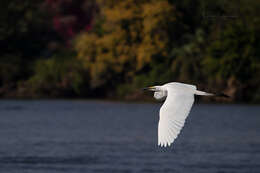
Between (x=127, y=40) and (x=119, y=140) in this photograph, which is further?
(x=127, y=40)

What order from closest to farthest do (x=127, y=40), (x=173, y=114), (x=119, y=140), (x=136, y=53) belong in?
(x=173, y=114), (x=119, y=140), (x=136, y=53), (x=127, y=40)

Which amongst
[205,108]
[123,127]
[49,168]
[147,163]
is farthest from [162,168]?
[205,108]

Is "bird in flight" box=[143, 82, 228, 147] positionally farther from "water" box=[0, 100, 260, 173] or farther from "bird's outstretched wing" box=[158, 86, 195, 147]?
"water" box=[0, 100, 260, 173]

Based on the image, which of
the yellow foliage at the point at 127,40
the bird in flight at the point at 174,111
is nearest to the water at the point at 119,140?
the yellow foliage at the point at 127,40

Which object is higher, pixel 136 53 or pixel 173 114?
pixel 173 114

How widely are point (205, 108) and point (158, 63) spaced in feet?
14.3

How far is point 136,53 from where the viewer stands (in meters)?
41.9

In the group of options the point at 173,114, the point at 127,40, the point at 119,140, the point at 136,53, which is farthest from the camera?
the point at 127,40

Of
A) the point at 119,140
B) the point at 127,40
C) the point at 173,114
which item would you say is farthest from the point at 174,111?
the point at 127,40

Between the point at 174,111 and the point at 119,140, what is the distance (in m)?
14.1

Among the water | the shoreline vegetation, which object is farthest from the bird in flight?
the shoreline vegetation

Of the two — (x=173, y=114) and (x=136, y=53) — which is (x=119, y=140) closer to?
(x=173, y=114)

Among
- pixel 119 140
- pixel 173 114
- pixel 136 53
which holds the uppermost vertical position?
pixel 173 114

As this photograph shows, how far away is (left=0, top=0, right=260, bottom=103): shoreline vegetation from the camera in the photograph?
39.6m
